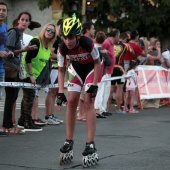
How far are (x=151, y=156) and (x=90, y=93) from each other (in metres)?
1.24

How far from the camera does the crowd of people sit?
27.1 feet

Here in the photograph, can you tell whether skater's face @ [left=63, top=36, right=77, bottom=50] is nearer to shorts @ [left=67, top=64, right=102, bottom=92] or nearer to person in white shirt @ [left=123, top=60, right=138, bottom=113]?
shorts @ [left=67, top=64, right=102, bottom=92]

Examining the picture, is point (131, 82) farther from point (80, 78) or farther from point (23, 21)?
point (80, 78)

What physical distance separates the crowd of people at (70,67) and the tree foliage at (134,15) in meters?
11.0

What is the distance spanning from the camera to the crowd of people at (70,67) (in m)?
8.27

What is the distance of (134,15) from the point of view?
1237 inches

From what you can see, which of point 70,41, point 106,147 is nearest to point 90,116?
point 70,41

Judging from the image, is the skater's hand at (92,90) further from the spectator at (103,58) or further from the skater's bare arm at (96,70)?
the spectator at (103,58)

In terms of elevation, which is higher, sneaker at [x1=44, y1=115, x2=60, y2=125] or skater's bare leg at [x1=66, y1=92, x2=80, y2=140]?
skater's bare leg at [x1=66, y1=92, x2=80, y2=140]

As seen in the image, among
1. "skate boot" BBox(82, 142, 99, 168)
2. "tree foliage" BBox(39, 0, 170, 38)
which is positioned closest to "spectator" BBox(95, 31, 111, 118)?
"skate boot" BBox(82, 142, 99, 168)

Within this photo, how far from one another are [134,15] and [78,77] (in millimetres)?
23268

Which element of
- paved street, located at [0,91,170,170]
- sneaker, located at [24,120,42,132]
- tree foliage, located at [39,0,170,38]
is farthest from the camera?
tree foliage, located at [39,0,170,38]

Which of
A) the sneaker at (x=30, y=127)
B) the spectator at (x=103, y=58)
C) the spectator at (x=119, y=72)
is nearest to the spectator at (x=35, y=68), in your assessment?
the sneaker at (x=30, y=127)

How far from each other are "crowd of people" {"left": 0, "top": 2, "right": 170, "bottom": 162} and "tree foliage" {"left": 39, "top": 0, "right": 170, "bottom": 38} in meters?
11.0
